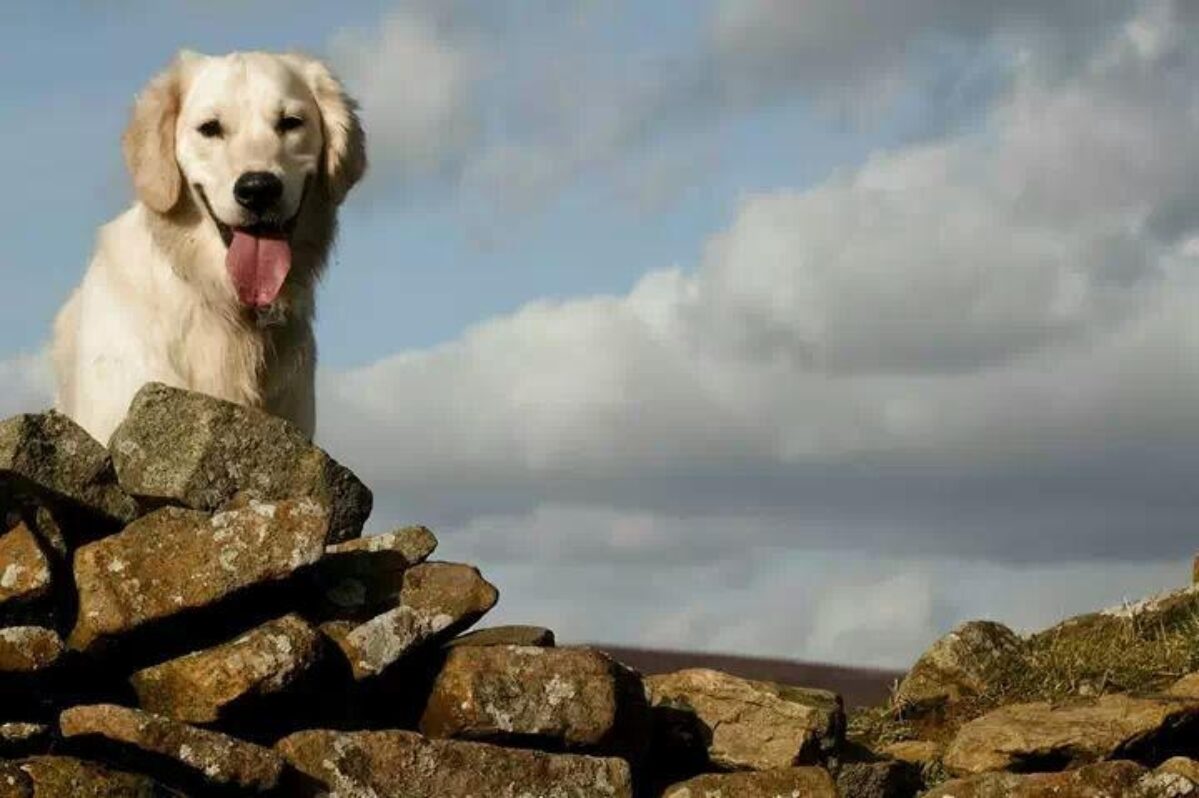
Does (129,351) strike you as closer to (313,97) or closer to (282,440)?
(313,97)

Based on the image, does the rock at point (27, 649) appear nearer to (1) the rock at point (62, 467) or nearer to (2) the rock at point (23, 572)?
(2) the rock at point (23, 572)

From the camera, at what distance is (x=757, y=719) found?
874 cm

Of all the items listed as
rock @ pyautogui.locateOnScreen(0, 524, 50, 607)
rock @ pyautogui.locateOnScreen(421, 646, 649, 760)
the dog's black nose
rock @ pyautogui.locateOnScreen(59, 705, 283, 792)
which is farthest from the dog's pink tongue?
rock @ pyautogui.locateOnScreen(59, 705, 283, 792)

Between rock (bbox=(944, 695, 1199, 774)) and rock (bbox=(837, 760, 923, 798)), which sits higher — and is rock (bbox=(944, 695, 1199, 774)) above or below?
above

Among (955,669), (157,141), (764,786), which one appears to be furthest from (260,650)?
(955,669)

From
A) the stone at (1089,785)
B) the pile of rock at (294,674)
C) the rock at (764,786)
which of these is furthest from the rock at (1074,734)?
the rock at (764,786)

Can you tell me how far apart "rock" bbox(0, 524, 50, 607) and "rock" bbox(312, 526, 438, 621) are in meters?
1.23

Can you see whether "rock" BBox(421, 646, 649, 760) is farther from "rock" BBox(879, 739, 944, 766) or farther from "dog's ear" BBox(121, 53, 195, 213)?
"dog's ear" BBox(121, 53, 195, 213)

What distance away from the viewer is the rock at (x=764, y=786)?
7938 millimetres

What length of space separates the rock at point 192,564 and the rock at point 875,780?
2.84 m

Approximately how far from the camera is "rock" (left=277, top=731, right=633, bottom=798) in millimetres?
7164

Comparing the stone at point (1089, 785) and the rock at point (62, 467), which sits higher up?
the rock at point (62, 467)

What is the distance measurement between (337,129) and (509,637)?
396cm

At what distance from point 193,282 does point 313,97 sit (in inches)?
52.1
